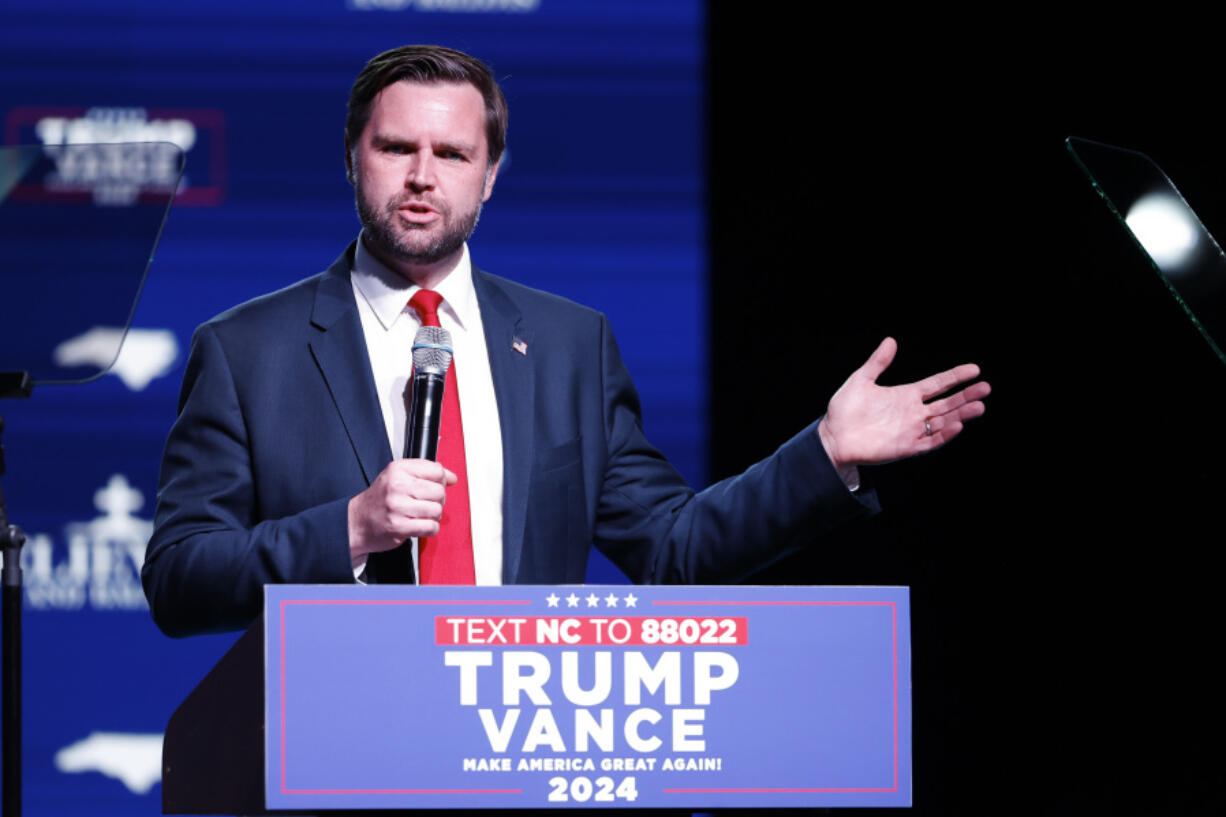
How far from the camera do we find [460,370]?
1960mm

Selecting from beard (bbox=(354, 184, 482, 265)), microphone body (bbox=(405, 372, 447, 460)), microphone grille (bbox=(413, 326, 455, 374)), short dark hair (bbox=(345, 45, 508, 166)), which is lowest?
microphone body (bbox=(405, 372, 447, 460))

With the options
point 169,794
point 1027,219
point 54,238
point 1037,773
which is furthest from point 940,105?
point 169,794

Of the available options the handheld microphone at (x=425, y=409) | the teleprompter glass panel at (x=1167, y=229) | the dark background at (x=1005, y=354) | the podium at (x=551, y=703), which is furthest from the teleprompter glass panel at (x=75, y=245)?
the dark background at (x=1005, y=354)

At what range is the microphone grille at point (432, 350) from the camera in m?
1.63

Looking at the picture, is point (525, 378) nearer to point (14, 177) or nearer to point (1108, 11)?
point (14, 177)

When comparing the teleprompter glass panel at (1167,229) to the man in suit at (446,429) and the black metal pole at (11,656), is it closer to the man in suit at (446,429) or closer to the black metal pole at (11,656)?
the man in suit at (446,429)

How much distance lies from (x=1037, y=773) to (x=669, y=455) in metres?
0.99

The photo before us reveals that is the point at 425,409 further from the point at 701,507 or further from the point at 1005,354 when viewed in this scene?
the point at 1005,354

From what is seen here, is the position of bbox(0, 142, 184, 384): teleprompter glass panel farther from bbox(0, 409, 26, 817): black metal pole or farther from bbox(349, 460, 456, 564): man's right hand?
bbox(349, 460, 456, 564): man's right hand

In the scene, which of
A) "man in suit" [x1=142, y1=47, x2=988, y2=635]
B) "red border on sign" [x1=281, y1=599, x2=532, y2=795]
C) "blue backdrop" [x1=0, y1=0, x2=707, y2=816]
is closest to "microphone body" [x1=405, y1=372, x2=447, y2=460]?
"man in suit" [x1=142, y1=47, x2=988, y2=635]

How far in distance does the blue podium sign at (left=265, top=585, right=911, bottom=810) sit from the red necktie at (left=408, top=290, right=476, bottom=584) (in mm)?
520

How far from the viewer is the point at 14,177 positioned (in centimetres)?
178

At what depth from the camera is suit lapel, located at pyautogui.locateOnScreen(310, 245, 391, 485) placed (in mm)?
1832

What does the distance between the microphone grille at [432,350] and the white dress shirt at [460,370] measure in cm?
16
